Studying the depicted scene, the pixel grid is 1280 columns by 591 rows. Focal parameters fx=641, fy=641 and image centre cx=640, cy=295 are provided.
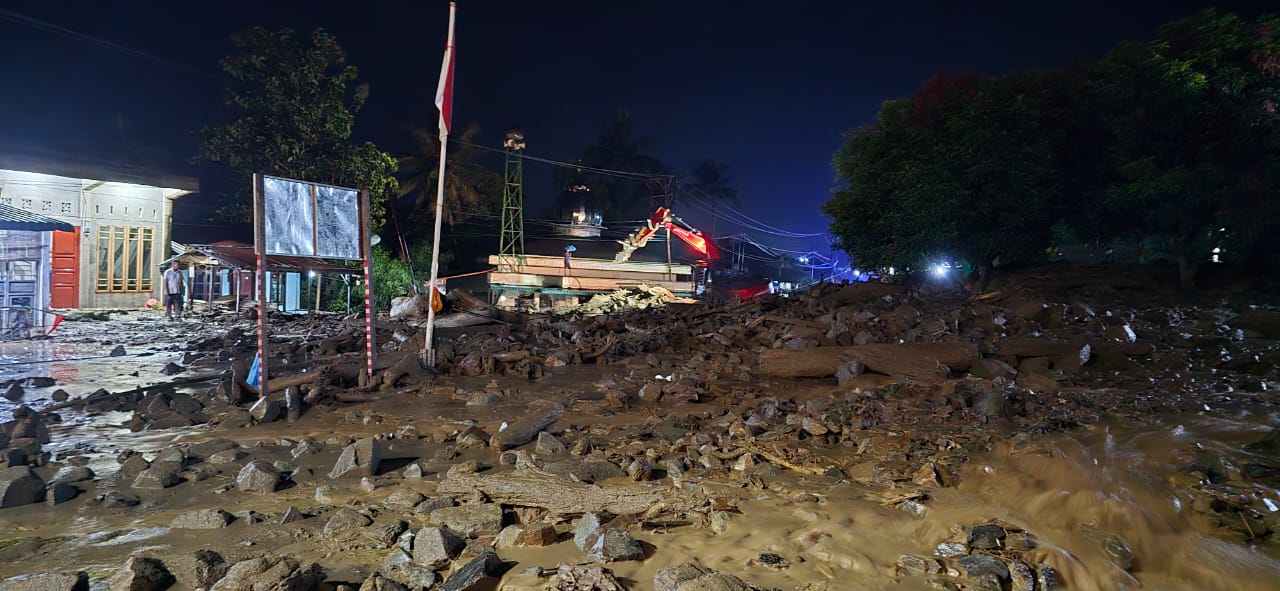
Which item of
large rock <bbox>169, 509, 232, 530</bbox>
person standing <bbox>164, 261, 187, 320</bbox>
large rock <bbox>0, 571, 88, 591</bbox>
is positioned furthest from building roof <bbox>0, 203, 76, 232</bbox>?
large rock <bbox>0, 571, 88, 591</bbox>

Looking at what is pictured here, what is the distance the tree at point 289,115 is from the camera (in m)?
22.1

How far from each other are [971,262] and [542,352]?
10602mm

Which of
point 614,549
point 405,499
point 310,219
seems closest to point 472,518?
point 405,499

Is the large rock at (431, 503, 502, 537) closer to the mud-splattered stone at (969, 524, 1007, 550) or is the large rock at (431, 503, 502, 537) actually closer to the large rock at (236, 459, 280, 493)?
the large rock at (236, 459, 280, 493)

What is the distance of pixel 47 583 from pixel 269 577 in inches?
37.0

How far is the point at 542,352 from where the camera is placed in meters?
11.3

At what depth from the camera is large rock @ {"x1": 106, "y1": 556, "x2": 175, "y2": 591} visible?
2855 mm

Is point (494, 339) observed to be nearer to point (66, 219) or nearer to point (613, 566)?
point (613, 566)

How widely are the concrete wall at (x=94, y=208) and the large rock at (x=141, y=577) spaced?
24.7 meters

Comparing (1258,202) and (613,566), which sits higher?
(1258,202)

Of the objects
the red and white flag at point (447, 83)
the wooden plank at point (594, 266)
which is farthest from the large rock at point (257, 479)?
the wooden plank at point (594, 266)

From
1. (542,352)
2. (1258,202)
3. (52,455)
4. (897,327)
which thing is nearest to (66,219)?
(542,352)

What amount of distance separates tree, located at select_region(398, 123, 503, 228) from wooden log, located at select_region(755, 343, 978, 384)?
2883cm

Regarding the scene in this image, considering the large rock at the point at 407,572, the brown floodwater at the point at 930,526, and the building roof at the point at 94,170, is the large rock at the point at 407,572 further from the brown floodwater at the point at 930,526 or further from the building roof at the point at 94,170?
the building roof at the point at 94,170
